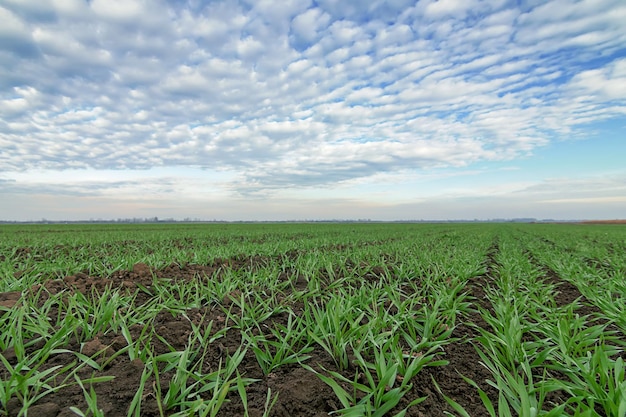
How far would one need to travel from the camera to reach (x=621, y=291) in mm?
4375

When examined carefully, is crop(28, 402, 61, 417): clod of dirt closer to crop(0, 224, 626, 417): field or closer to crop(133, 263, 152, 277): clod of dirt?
crop(0, 224, 626, 417): field

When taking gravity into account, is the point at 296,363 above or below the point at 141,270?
below

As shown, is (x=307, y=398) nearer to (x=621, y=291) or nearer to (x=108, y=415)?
(x=108, y=415)

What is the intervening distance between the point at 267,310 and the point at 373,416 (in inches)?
66.6

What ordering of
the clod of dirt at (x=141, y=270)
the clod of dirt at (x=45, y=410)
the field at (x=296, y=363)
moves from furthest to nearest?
the clod of dirt at (x=141, y=270)
the field at (x=296, y=363)
the clod of dirt at (x=45, y=410)

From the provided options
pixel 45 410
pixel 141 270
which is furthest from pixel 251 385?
pixel 141 270

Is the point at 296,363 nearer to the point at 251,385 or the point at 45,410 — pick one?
the point at 251,385

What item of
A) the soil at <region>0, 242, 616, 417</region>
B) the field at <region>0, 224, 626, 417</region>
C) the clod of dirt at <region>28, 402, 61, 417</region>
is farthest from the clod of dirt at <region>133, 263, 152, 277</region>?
the clod of dirt at <region>28, 402, 61, 417</region>

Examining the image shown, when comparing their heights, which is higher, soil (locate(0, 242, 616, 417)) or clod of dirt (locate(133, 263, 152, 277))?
clod of dirt (locate(133, 263, 152, 277))

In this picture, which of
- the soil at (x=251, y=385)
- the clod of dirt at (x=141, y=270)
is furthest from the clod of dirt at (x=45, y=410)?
the clod of dirt at (x=141, y=270)

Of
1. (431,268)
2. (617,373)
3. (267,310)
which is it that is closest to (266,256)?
(431,268)

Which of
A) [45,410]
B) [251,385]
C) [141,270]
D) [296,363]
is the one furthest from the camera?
[141,270]

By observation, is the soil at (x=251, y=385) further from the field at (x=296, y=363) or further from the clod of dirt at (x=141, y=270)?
→ the clod of dirt at (x=141, y=270)

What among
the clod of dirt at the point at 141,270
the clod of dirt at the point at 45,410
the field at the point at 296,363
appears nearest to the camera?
the clod of dirt at the point at 45,410
